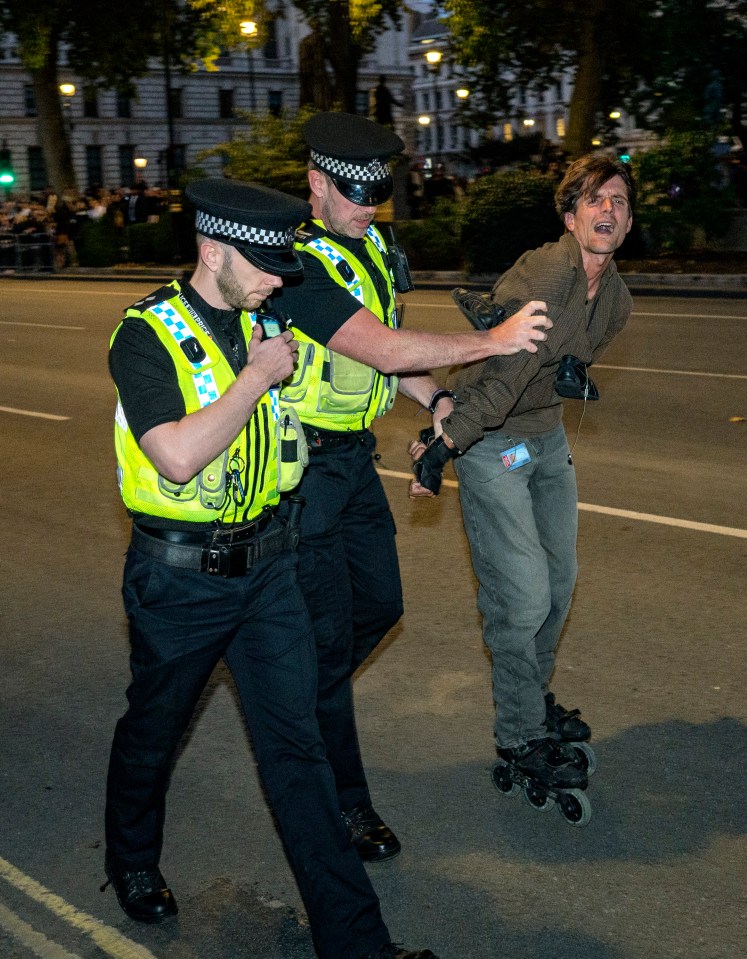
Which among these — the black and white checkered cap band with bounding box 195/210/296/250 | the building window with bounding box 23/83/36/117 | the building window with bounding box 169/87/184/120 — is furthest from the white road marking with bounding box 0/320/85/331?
the building window with bounding box 169/87/184/120

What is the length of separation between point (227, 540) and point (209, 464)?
24 cm

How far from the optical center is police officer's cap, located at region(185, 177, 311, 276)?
332 cm

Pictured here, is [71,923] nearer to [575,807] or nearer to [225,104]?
[575,807]

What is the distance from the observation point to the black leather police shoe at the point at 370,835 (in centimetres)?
407

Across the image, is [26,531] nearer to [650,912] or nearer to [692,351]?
[650,912]

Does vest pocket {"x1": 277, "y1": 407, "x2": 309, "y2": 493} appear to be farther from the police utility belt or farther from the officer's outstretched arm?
the officer's outstretched arm

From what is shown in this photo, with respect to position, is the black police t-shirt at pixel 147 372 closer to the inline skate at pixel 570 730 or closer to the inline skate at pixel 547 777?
the inline skate at pixel 547 777

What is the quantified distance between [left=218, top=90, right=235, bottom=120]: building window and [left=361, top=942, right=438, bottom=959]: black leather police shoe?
3070 inches

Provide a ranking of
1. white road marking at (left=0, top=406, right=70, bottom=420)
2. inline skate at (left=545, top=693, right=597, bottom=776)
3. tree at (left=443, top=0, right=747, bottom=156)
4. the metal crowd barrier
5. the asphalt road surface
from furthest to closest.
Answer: the metal crowd barrier, tree at (left=443, top=0, right=747, bottom=156), white road marking at (left=0, top=406, right=70, bottom=420), inline skate at (left=545, top=693, right=597, bottom=776), the asphalt road surface

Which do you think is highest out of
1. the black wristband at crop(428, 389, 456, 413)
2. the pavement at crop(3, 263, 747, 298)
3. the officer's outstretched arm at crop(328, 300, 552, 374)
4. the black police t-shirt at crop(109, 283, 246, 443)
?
the black police t-shirt at crop(109, 283, 246, 443)

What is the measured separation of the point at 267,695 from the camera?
3.50 metres

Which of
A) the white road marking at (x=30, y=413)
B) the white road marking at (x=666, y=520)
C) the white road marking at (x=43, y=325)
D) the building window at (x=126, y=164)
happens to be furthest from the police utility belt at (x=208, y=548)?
the building window at (x=126, y=164)

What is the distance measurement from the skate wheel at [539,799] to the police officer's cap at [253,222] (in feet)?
6.29

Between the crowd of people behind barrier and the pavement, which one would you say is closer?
the pavement
